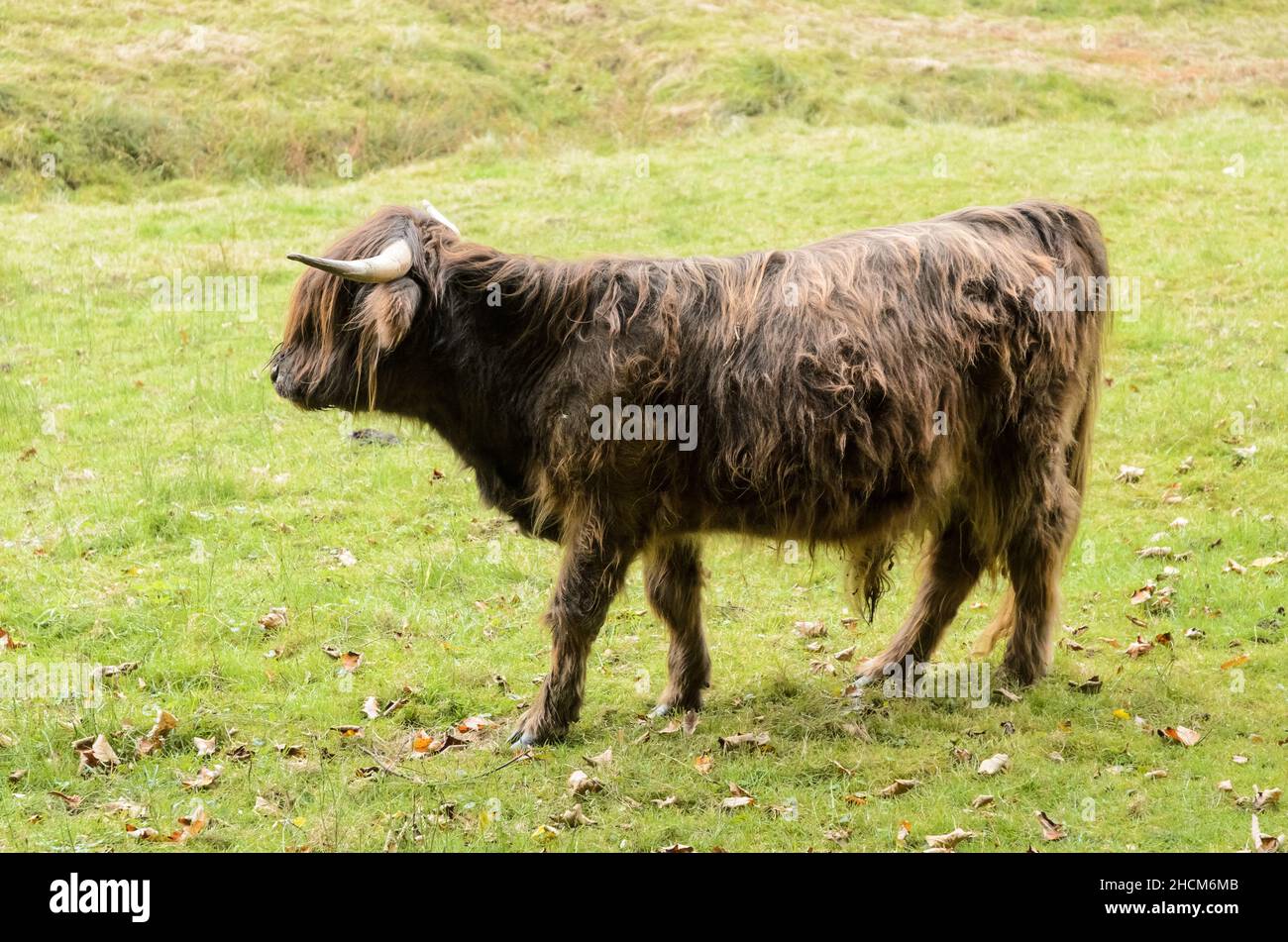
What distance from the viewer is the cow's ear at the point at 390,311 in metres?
5.13

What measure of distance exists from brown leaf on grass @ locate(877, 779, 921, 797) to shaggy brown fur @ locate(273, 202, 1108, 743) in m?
1.00

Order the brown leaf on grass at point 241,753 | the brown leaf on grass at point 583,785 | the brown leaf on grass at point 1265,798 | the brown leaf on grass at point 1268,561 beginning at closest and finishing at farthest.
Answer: the brown leaf on grass at point 1265,798, the brown leaf on grass at point 583,785, the brown leaf on grass at point 241,753, the brown leaf on grass at point 1268,561

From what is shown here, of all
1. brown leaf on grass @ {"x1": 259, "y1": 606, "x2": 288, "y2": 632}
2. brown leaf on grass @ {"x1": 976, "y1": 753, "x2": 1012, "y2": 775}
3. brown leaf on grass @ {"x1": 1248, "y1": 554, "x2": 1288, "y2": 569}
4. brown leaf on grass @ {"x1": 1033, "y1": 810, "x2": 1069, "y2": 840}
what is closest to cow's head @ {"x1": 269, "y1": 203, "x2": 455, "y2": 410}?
brown leaf on grass @ {"x1": 259, "y1": 606, "x2": 288, "y2": 632}

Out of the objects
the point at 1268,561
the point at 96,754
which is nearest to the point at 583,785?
the point at 96,754

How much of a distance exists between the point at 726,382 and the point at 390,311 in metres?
1.36

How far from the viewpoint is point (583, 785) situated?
16.8ft

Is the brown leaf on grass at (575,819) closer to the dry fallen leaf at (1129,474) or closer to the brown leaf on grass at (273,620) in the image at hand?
the brown leaf on grass at (273,620)

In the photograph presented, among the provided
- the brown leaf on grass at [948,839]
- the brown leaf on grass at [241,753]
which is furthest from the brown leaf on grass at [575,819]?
the brown leaf on grass at [241,753]

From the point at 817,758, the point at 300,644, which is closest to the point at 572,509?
the point at 817,758

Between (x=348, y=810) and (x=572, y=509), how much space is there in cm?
146

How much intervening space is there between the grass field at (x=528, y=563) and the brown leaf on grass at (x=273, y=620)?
1.7 inches

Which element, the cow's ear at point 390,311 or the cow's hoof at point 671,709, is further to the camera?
the cow's hoof at point 671,709

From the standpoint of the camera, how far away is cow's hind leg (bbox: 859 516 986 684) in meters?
6.07
